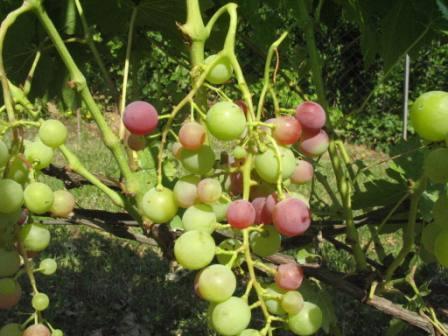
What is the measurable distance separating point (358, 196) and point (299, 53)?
0.38 metres

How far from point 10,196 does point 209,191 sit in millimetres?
214

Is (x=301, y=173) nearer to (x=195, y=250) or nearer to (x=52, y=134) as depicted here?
(x=195, y=250)

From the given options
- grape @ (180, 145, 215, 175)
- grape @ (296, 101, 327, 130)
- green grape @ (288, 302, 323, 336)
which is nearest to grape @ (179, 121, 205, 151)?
grape @ (180, 145, 215, 175)

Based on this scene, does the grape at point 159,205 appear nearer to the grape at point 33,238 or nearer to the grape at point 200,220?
the grape at point 200,220

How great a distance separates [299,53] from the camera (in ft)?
4.23

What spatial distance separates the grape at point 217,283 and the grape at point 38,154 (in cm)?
26

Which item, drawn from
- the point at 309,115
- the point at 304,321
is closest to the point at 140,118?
the point at 309,115

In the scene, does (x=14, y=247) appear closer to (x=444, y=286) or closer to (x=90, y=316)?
(x=444, y=286)

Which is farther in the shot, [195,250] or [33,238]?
[33,238]

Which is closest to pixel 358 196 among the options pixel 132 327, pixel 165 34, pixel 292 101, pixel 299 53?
pixel 299 53

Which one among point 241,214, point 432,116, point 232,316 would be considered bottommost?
point 232,316

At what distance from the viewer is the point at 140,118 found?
0.65 m

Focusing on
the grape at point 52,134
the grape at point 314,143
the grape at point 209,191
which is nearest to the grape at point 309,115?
the grape at point 314,143

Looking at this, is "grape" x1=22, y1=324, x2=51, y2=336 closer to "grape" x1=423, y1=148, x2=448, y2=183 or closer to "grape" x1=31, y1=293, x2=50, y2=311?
"grape" x1=31, y1=293, x2=50, y2=311
